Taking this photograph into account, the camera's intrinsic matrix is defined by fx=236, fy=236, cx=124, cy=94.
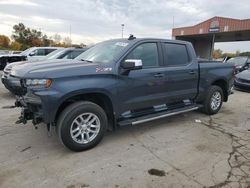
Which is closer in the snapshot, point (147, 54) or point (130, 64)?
point (130, 64)

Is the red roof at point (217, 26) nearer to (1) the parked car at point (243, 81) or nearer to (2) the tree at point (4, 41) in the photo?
(1) the parked car at point (243, 81)

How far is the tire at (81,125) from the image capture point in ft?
11.7

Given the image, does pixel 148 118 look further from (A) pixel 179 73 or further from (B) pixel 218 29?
(B) pixel 218 29

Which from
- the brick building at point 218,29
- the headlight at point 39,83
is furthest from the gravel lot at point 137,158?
the brick building at point 218,29

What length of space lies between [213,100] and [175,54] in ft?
5.90

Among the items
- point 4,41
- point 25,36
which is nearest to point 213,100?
point 25,36

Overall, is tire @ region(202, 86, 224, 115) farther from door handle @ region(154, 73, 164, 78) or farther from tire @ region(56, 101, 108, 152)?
tire @ region(56, 101, 108, 152)

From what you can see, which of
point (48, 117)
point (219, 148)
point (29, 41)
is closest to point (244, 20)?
point (219, 148)

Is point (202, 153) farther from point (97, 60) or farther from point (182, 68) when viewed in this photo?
point (97, 60)

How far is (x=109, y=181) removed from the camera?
2.98 meters

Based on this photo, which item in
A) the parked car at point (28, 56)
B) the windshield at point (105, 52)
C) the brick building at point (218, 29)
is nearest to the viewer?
the windshield at point (105, 52)

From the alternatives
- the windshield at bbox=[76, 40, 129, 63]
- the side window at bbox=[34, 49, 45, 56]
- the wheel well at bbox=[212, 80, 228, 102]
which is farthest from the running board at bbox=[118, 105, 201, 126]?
the side window at bbox=[34, 49, 45, 56]

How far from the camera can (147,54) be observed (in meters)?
4.55

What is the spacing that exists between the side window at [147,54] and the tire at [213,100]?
1974mm
